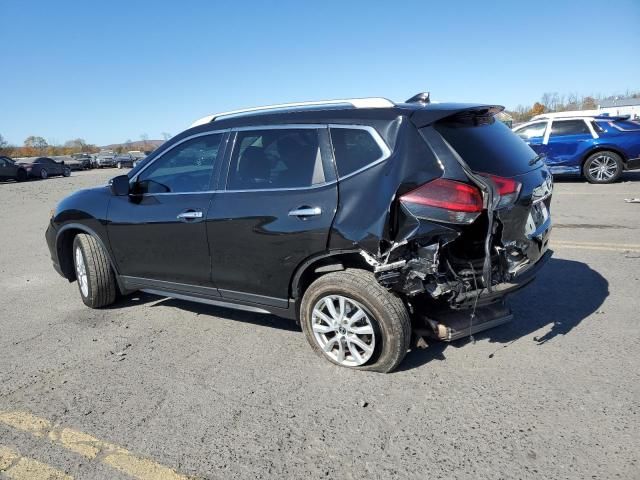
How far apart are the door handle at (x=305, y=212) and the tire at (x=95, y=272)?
2313 millimetres

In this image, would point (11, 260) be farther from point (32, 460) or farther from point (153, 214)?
point (32, 460)

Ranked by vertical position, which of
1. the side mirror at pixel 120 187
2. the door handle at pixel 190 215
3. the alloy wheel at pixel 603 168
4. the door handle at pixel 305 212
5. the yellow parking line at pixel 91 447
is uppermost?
the side mirror at pixel 120 187

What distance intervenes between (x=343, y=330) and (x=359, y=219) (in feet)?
2.64

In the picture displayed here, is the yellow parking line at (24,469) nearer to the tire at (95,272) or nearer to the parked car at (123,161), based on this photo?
the tire at (95,272)

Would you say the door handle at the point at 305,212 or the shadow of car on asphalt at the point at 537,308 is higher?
the door handle at the point at 305,212

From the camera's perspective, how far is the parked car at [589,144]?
38.8ft

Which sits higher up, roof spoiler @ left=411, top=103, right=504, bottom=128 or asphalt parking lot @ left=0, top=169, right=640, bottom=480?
roof spoiler @ left=411, top=103, right=504, bottom=128

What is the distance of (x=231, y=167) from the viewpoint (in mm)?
3760

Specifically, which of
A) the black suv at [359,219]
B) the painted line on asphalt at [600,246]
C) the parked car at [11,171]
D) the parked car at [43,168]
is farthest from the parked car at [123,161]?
the black suv at [359,219]

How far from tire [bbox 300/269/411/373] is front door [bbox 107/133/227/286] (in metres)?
1.02

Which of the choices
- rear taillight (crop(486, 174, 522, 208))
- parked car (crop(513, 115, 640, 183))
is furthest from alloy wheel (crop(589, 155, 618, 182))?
rear taillight (crop(486, 174, 522, 208))

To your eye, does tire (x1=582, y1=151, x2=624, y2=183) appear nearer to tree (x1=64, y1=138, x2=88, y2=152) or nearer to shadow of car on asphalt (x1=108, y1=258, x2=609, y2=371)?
shadow of car on asphalt (x1=108, y1=258, x2=609, y2=371)

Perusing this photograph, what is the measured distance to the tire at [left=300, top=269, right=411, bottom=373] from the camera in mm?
3096

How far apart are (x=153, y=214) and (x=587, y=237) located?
5.71 m
